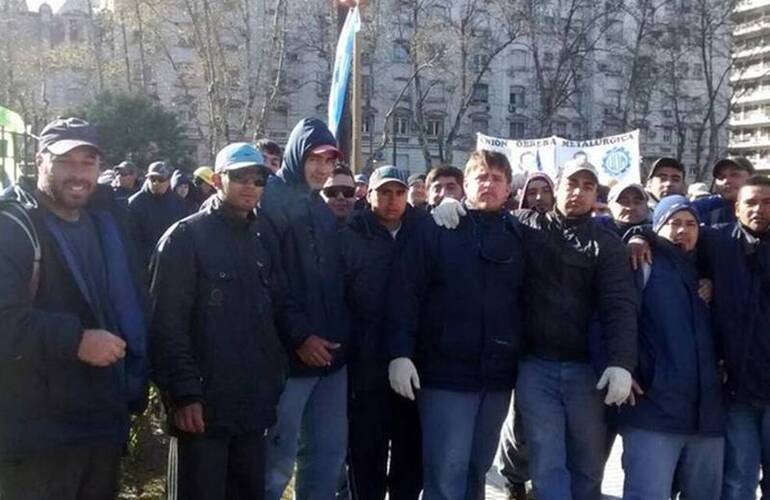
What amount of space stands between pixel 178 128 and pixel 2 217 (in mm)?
33517

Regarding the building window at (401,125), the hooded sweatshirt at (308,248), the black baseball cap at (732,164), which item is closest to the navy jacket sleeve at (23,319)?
the hooded sweatshirt at (308,248)

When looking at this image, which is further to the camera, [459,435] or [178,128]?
[178,128]

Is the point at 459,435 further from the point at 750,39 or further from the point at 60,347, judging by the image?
the point at 750,39

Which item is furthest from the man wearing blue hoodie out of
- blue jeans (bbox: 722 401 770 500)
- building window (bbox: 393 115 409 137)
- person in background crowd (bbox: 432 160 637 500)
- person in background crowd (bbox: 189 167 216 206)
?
building window (bbox: 393 115 409 137)

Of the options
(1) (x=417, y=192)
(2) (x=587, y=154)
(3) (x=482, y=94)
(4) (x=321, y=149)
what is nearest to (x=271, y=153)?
(1) (x=417, y=192)

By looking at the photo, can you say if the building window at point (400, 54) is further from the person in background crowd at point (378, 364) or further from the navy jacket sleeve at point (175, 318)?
the navy jacket sleeve at point (175, 318)

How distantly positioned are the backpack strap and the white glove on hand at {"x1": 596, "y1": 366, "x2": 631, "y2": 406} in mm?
2588

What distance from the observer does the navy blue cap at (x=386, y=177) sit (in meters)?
4.94

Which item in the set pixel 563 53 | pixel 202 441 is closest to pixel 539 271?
pixel 202 441

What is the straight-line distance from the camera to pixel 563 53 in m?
42.0

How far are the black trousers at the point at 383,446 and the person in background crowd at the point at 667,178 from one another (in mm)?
2410

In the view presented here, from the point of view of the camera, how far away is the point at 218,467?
12.7ft

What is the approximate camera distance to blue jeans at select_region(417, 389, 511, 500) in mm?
4457

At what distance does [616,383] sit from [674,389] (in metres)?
0.34
